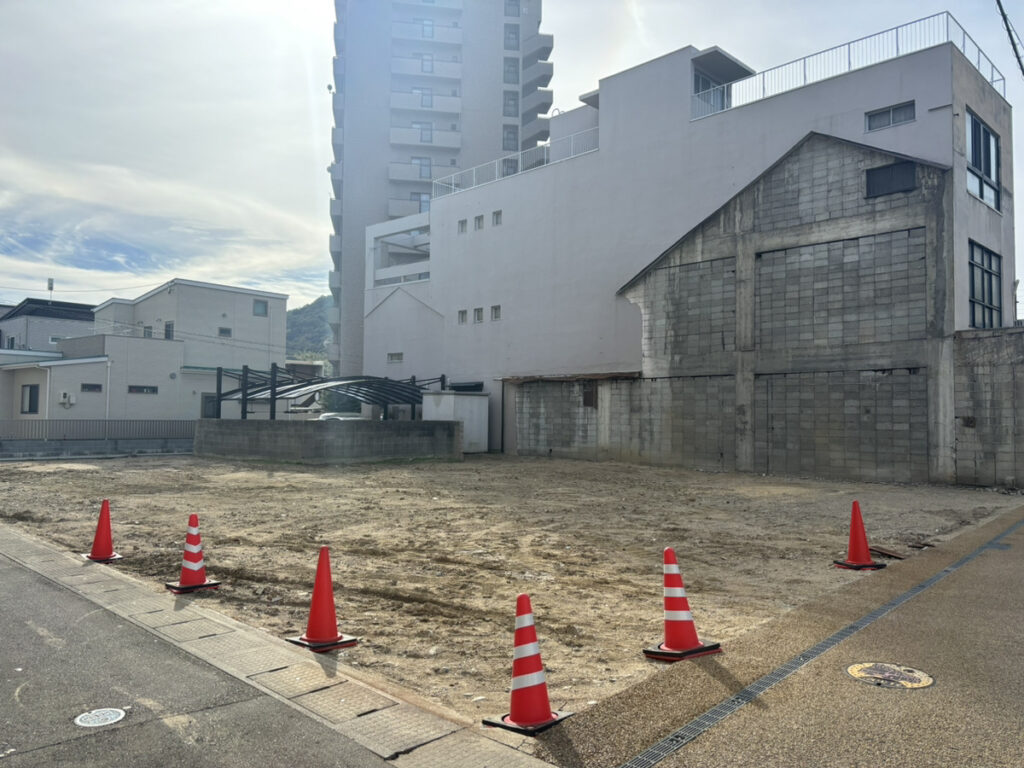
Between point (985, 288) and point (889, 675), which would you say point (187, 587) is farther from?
point (985, 288)

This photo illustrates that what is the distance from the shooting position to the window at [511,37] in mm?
60562

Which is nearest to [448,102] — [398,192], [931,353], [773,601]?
[398,192]

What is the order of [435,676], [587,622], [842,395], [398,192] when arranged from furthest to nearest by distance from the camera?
[398,192]
[842,395]
[587,622]
[435,676]

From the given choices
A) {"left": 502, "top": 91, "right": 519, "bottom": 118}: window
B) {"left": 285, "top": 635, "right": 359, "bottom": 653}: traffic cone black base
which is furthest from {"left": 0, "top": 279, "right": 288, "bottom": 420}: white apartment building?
{"left": 285, "top": 635, "right": 359, "bottom": 653}: traffic cone black base

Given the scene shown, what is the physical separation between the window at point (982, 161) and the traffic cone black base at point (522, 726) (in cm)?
2334

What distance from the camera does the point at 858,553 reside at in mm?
9180

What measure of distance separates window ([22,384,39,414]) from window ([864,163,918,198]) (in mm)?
38179

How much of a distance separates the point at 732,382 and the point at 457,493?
11393 mm

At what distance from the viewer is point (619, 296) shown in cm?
2855

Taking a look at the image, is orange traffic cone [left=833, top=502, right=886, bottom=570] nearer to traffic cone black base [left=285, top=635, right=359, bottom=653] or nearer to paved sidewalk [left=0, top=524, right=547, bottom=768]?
traffic cone black base [left=285, top=635, right=359, bottom=653]

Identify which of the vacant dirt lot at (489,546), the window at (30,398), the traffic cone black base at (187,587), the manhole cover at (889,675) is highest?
the window at (30,398)

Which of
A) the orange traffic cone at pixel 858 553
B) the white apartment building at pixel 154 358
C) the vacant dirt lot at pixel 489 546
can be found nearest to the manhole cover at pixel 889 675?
the vacant dirt lot at pixel 489 546

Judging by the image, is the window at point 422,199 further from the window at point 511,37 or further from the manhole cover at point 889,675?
the manhole cover at point 889,675

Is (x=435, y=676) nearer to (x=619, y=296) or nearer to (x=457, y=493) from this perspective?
(x=457, y=493)
